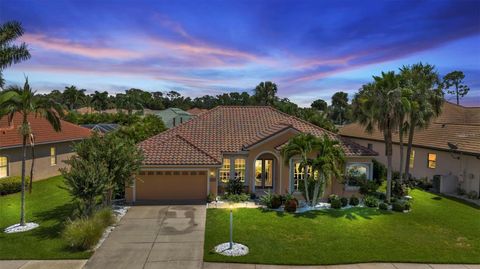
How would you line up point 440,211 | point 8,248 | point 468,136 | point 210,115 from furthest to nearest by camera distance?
point 210,115 < point 468,136 < point 440,211 < point 8,248

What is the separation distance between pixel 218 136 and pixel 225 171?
2969 mm

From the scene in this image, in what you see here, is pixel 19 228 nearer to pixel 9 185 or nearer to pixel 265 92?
pixel 9 185

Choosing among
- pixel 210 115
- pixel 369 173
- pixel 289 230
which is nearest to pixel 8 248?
pixel 289 230

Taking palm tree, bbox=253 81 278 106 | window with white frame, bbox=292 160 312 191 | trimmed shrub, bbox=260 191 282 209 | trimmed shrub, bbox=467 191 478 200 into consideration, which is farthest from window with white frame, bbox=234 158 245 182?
palm tree, bbox=253 81 278 106

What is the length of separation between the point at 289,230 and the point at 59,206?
502 inches

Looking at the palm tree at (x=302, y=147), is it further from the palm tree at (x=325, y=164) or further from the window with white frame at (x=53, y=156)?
the window with white frame at (x=53, y=156)

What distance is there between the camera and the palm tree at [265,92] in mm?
65812

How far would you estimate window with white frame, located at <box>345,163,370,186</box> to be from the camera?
69.3ft

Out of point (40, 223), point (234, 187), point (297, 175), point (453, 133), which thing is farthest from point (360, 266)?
point (453, 133)

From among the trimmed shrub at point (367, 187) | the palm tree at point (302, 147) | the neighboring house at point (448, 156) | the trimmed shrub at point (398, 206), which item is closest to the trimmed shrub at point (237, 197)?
the palm tree at point (302, 147)

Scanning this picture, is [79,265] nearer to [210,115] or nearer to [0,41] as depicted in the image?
[210,115]

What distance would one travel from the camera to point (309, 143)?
60.5 ft

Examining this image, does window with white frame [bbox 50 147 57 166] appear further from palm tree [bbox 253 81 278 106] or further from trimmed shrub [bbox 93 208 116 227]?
palm tree [bbox 253 81 278 106]

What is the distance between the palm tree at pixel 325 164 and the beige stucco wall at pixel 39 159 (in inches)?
665
